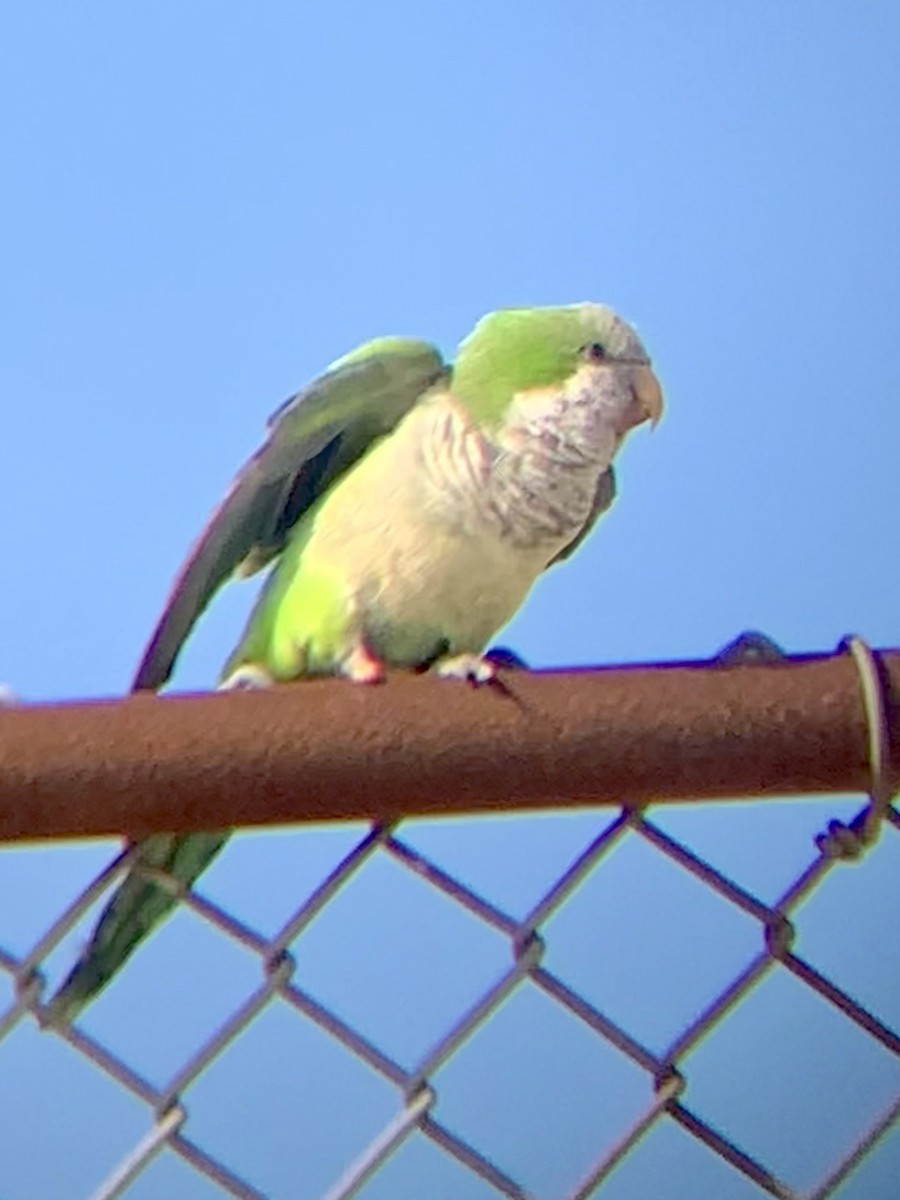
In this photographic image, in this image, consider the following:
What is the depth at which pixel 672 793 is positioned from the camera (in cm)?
40

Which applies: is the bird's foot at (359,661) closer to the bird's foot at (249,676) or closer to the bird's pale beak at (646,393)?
the bird's foot at (249,676)

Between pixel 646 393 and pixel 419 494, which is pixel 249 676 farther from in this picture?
pixel 646 393

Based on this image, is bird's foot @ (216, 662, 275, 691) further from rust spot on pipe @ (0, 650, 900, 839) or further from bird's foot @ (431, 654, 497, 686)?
rust spot on pipe @ (0, 650, 900, 839)

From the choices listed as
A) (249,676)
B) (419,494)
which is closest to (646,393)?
(419,494)

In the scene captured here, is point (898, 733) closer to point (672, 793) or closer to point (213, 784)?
point (672, 793)

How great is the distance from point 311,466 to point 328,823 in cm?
46

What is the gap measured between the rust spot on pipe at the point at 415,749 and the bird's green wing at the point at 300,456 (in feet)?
1.02

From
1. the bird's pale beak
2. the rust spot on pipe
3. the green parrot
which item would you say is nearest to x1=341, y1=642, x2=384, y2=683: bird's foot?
the green parrot

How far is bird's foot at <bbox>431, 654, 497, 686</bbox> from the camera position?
414 millimetres

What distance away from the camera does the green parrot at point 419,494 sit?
2.49 ft

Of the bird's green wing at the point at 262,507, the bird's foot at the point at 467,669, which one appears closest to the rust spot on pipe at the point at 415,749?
the bird's foot at the point at 467,669

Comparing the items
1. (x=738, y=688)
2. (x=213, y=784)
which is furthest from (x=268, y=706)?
(x=738, y=688)

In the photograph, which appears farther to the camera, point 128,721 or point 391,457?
point 391,457

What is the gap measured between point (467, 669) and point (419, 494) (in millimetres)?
201
